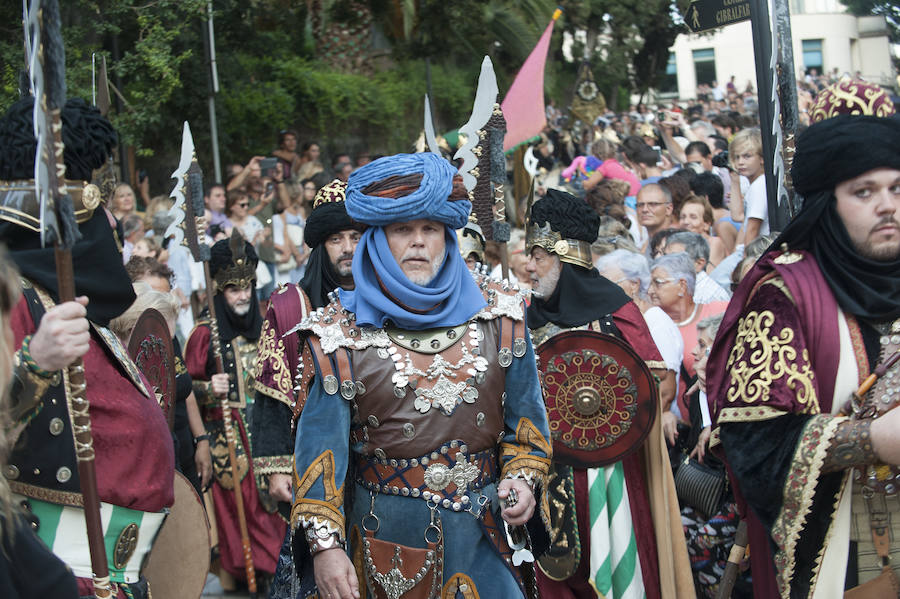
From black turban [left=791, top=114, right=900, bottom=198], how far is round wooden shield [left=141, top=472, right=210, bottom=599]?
254 centimetres

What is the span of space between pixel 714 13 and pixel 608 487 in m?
2.46

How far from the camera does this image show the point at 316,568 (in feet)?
11.9

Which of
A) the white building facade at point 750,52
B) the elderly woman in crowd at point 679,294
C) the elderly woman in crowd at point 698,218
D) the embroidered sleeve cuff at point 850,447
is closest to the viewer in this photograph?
the embroidered sleeve cuff at point 850,447

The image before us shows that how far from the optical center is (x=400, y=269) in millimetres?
3865

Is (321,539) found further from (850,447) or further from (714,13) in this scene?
(714,13)

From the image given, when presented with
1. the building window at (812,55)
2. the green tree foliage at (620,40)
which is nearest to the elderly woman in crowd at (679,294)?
the green tree foliage at (620,40)

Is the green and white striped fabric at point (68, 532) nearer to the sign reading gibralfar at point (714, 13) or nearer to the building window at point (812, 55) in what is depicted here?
the sign reading gibralfar at point (714, 13)

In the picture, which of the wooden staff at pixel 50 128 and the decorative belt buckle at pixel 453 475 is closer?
the wooden staff at pixel 50 128

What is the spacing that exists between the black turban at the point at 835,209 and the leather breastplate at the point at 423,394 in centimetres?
113

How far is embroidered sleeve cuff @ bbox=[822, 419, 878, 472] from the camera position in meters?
3.29

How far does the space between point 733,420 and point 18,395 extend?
2.19 metres

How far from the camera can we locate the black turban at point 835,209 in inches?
137

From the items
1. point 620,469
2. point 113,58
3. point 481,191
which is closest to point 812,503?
point 620,469

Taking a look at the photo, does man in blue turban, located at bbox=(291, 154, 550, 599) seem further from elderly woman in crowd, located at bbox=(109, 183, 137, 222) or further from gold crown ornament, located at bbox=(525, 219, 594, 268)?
elderly woman in crowd, located at bbox=(109, 183, 137, 222)
